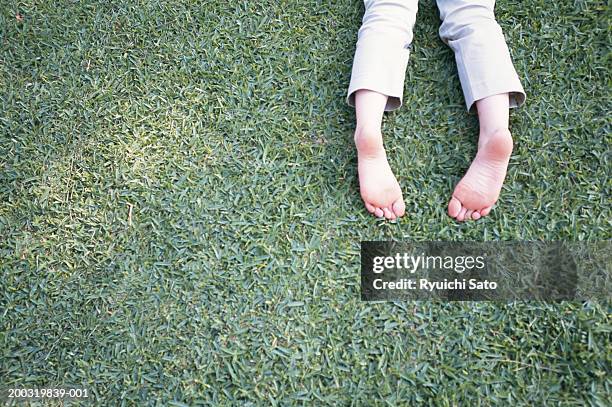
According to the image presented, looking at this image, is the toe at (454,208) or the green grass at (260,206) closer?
the green grass at (260,206)

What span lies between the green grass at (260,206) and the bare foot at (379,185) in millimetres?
53

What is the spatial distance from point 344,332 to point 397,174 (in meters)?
0.65

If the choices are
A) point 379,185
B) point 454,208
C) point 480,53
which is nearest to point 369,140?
point 379,185

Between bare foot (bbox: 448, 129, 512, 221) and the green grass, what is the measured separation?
0.06m

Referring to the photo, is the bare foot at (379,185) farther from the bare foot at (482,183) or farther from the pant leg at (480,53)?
the pant leg at (480,53)

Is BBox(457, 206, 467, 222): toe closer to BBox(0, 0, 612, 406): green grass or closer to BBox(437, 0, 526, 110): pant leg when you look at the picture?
BBox(0, 0, 612, 406): green grass

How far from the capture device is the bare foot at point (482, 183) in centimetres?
176

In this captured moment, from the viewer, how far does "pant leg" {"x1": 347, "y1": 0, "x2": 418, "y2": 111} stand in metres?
1.86

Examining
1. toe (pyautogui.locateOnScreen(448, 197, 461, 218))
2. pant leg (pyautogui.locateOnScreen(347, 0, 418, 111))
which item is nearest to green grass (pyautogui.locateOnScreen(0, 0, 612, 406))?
toe (pyautogui.locateOnScreen(448, 197, 461, 218))

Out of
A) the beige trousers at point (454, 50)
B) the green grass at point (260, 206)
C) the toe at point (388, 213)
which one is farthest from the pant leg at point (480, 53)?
the toe at point (388, 213)

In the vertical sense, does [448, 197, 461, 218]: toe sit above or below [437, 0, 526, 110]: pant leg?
below

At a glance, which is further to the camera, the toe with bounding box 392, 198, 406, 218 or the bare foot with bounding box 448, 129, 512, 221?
the toe with bounding box 392, 198, 406, 218

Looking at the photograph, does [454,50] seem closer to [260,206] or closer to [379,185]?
[379,185]

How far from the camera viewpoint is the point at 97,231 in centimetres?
197
